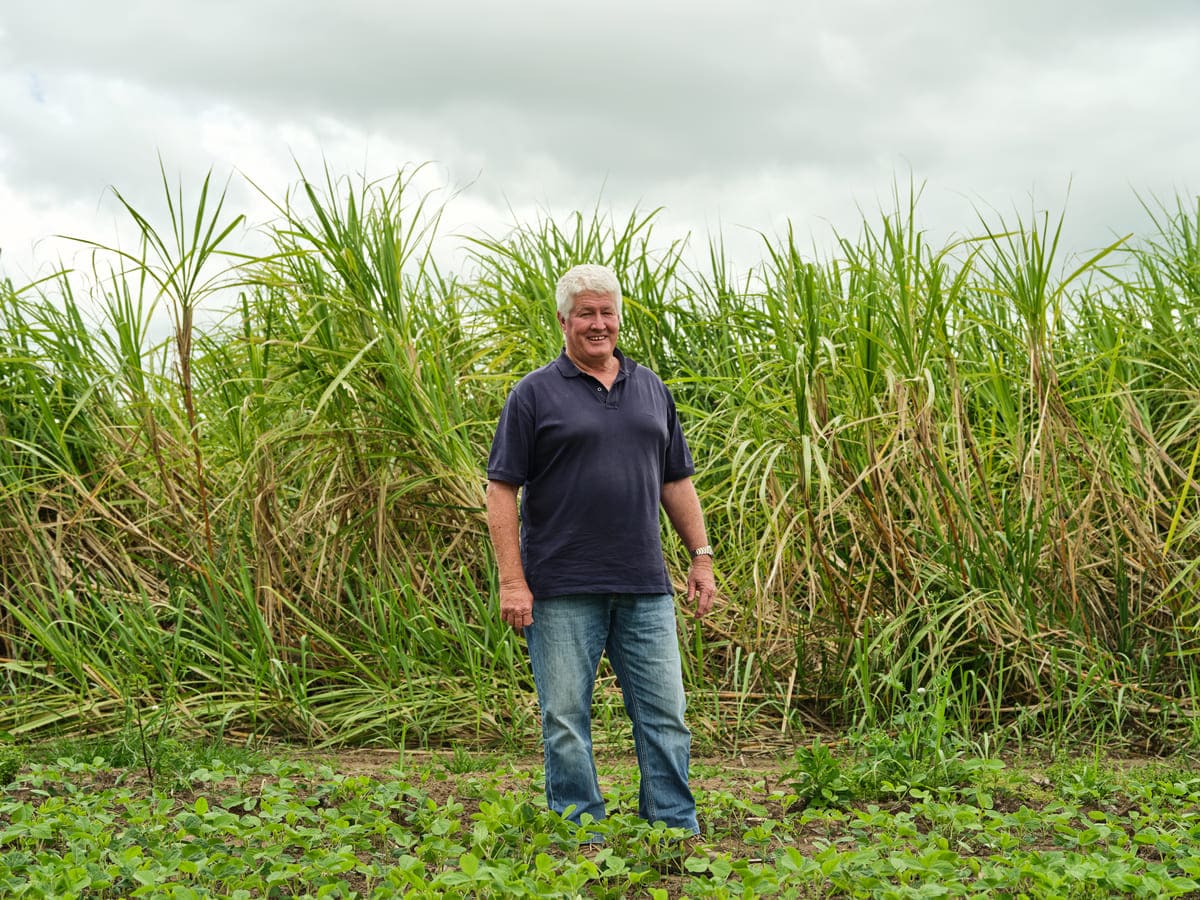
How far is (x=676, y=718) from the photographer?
3.62m

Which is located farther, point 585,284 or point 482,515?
point 482,515

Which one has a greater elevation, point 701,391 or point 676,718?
point 701,391

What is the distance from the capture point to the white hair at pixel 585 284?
3.55 m

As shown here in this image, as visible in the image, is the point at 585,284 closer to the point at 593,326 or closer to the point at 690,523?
the point at 593,326

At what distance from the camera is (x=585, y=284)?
3.54 meters

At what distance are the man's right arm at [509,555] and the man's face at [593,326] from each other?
46cm

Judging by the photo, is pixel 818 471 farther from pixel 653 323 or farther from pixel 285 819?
pixel 285 819

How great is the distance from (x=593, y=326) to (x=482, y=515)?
235 centimetres

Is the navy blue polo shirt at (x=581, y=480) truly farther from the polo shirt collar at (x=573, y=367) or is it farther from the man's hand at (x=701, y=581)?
the man's hand at (x=701, y=581)

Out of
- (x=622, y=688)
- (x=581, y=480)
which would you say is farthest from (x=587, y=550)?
(x=622, y=688)

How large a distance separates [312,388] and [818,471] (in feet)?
8.23

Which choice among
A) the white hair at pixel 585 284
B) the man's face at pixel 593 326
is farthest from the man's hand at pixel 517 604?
the white hair at pixel 585 284

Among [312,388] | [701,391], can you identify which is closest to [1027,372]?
[701,391]

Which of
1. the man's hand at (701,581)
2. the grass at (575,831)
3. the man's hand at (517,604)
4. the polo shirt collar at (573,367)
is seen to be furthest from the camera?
the man's hand at (701,581)
